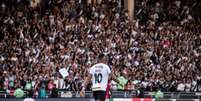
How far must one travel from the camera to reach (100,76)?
21.3 meters

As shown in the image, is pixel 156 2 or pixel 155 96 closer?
pixel 155 96

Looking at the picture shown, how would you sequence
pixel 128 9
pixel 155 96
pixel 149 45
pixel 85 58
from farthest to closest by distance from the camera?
pixel 128 9, pixel 149 45, pixel 85 58, pixel 155 96

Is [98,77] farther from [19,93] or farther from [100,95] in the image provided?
[19,93]

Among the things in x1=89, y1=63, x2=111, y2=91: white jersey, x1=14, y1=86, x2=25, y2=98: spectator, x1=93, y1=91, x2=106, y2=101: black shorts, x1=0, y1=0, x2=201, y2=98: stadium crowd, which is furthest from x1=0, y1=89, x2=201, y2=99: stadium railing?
x1=89, y1=63, x2=111, y2=91: white jersey

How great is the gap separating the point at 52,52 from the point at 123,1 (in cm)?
845

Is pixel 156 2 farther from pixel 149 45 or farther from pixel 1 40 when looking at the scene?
pixel 1 40

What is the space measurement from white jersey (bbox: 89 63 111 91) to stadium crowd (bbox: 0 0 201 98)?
413 inches

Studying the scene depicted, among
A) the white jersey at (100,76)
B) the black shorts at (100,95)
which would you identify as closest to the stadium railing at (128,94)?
the black shorts at (100,95)

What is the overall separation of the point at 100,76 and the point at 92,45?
1455 cm

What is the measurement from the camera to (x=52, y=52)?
35.3 meters

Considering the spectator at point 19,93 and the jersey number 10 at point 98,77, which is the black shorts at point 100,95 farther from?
the spectator at point 19,93

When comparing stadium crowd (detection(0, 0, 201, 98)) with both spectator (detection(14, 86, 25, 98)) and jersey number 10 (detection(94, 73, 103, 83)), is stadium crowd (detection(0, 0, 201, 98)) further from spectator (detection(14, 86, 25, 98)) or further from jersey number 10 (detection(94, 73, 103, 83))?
jersey number 10 (detection(94, 73, 103, 83))

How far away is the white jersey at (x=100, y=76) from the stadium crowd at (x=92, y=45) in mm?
10492

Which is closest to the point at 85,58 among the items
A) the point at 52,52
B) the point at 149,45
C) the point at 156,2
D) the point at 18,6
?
the point at 52,52
